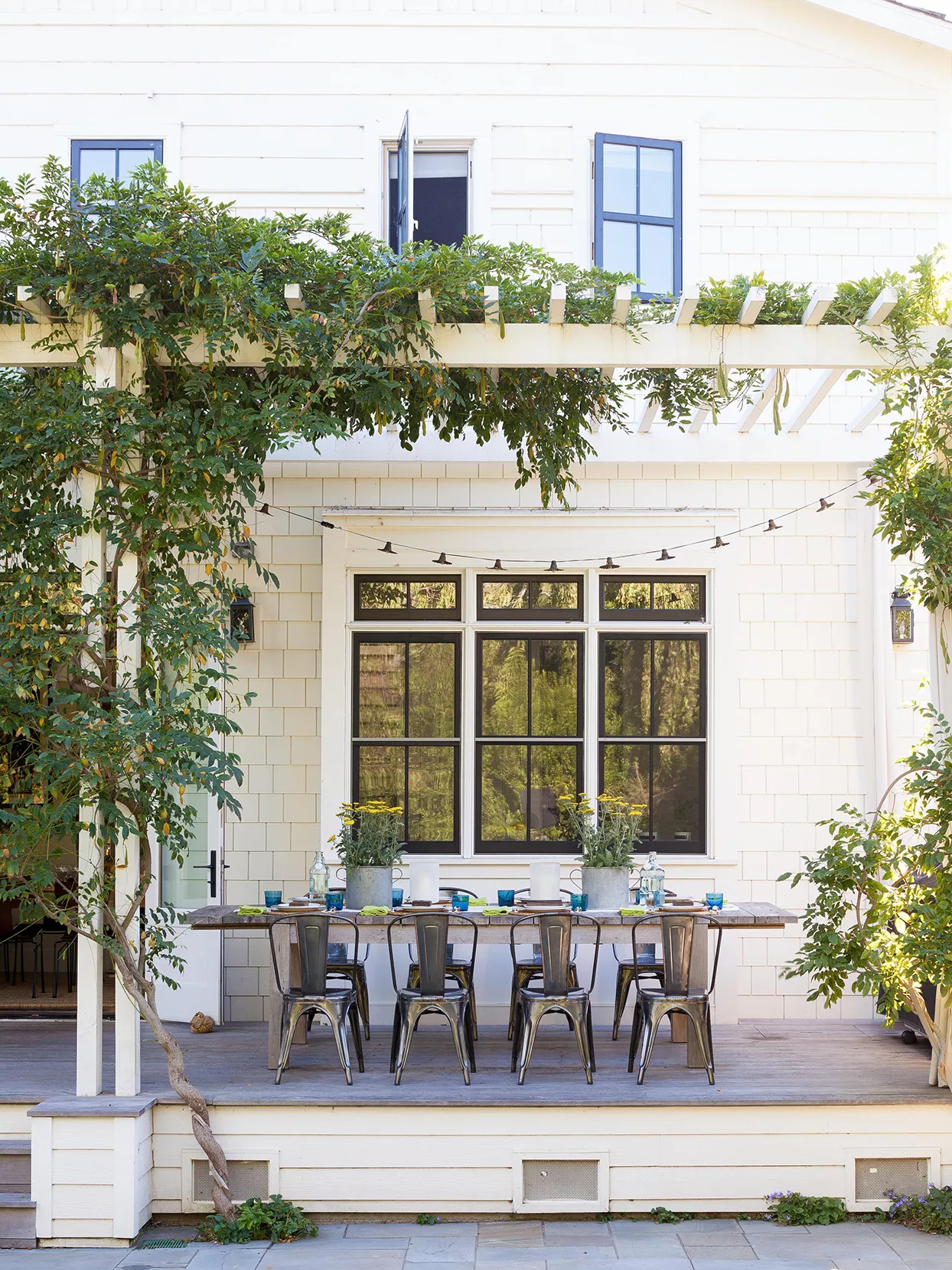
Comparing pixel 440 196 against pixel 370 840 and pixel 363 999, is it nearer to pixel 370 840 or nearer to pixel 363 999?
pixel 370 840

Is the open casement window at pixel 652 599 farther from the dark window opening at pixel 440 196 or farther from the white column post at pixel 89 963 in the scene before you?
the white column post at pixel 89 963

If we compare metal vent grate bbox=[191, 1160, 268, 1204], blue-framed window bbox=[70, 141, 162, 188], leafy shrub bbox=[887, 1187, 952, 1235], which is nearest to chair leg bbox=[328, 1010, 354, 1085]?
metal vent grate bbox=[191, 1160, 268, 1204]

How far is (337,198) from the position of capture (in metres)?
7.65

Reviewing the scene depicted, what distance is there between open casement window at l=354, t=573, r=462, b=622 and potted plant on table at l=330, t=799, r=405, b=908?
4.96 ft

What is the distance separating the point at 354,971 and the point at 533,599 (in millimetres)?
2508

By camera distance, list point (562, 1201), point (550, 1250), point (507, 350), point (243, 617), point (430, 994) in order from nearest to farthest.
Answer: point (550, 1250) → point (562, 1201) → point (507, 350) → point (430, 994) → point (243, 617)

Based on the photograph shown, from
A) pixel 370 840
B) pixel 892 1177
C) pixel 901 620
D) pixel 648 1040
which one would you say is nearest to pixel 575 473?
pixel 901 620

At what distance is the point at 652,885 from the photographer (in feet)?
21.5

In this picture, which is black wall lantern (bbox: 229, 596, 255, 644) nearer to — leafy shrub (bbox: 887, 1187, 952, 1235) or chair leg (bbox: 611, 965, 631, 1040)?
chair leg (bbox: 611, 965, 631, 1040)

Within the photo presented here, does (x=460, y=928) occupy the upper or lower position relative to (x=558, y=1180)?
upper

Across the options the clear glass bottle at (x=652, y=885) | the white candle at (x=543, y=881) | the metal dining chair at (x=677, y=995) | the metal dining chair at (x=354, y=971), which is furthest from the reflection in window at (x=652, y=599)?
the metal dining chair at (x=354, y=971)

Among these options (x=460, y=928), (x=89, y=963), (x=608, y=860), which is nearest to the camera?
(x=89, y=963)

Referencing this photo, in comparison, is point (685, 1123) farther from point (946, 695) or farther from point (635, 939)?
point (946, 695)

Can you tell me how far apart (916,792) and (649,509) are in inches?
109
